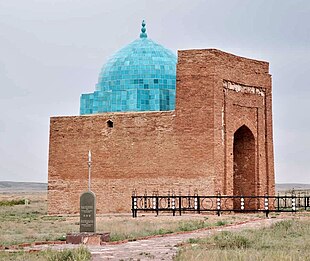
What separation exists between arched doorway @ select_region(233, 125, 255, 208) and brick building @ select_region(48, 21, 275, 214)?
0.04 metres

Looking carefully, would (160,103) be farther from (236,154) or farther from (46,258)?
(46,258)

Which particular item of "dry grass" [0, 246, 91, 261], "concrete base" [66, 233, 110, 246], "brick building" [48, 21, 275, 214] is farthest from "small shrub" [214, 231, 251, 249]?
"brick building" [48, 21, 275, 214]

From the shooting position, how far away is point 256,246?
1170 cm

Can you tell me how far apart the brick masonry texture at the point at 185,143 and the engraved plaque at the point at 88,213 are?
9675 millimetres

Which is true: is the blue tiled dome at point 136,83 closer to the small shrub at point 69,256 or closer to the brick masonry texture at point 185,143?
the brick masonry texture at point 185,143

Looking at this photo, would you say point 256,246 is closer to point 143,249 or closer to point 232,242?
point 232,242

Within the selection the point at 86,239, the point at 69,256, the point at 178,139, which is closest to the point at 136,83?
the point at 178,139

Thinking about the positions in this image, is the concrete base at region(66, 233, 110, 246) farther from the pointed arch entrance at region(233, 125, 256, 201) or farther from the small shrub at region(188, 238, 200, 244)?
the pointed arch entrance at region(233, 125, 256, 201)

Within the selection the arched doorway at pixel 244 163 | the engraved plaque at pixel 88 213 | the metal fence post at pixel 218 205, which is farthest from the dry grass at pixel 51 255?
the arched doorway at pixel 244 163

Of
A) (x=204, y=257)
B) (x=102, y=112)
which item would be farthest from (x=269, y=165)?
(x=204, y=257)

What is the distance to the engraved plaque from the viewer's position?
1373cm

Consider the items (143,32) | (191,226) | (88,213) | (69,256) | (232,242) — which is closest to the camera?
(69,256)

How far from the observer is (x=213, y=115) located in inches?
922

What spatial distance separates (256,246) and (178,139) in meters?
12.1
